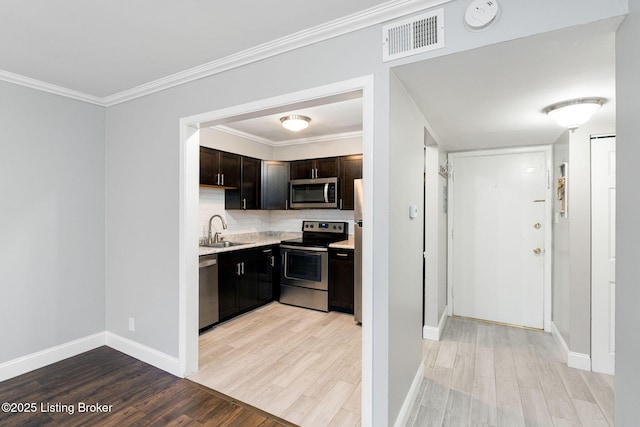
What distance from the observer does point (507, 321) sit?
12.6 ft

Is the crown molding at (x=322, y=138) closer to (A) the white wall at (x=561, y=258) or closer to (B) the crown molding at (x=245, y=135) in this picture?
(B) the crown molding at (x=245, y=135)

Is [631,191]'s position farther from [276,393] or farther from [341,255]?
[341,255]

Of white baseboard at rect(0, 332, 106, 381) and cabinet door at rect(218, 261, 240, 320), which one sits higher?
cabinet door at rect(218, 261, 240, 320)

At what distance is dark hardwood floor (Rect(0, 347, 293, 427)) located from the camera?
206 cm

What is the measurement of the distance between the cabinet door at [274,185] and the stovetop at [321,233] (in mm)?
528

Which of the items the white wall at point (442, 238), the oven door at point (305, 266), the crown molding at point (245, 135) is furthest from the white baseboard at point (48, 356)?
the white wall at point (442, 238)

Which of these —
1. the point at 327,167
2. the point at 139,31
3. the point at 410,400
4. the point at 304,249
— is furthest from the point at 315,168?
the point at 410,400

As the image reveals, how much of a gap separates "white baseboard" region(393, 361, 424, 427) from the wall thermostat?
7.20 feet

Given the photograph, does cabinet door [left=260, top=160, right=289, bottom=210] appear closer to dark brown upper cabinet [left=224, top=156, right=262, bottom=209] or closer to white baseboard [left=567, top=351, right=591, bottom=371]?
dark brown upper cabinet [left=224, top=156, right=262, bottom=209]

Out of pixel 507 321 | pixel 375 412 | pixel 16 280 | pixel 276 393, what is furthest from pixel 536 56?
pixel 16 280

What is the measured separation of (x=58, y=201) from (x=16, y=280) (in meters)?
0.73

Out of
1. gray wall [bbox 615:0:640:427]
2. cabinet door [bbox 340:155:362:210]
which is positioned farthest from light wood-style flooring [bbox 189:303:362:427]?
cabinet door [bbox 340:155:362:210]

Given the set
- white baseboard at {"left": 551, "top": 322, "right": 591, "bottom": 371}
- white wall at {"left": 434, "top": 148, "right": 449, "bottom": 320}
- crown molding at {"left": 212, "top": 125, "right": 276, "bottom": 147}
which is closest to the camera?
white baseboard at {"left": 551, "top": 322, "right": 591, "bottom": 371}

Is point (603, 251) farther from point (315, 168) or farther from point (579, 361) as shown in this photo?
point (315, 168)
